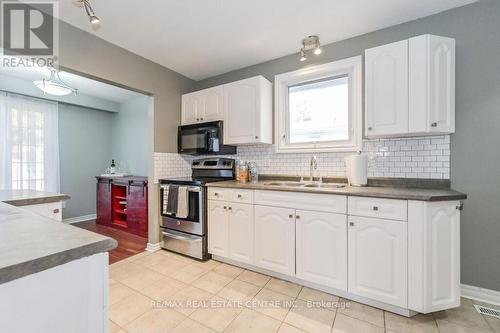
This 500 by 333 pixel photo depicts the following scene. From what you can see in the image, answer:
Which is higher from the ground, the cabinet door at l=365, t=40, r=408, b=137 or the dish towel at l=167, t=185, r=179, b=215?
the cabinet door at l=365, t=40, r=408, b=137

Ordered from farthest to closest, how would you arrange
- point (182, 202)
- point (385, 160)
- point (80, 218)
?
point (80, 218) → point (182, 202) → point (385, 160)

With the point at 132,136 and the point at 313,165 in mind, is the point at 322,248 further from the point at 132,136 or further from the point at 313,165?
the point at 132,136

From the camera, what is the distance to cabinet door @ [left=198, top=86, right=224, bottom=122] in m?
2.81

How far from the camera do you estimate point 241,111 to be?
264cm

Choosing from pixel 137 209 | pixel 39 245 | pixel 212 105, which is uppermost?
pixel 212 105

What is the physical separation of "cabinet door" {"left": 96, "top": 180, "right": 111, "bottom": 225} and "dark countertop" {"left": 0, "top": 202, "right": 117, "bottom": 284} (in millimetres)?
3497

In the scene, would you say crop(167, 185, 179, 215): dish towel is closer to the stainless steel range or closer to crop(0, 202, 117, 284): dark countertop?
the stainless steel range

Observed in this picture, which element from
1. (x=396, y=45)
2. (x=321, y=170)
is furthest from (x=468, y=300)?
(x=396, y=45)

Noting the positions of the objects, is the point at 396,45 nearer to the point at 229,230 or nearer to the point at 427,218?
the point at 427,218

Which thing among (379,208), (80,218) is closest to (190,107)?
(379,208)

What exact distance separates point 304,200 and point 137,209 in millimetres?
2816

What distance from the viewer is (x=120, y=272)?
2264 mm

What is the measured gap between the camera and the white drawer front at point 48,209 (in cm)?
157

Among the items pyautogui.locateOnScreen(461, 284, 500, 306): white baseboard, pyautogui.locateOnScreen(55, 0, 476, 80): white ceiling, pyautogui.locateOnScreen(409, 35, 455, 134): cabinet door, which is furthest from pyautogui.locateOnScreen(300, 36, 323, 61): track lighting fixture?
pyautogui.locateOnScreen(461, 284, 500, 306): white baseboard
